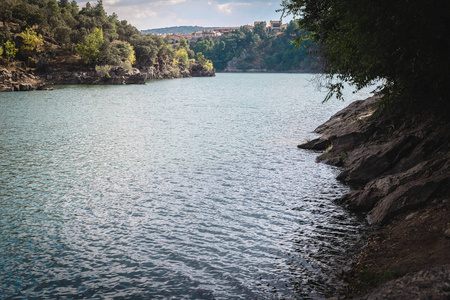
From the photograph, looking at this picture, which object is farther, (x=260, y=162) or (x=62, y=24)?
(x=62, y=24)

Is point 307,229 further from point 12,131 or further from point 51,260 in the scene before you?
point 12,131

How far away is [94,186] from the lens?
2409 centimetres

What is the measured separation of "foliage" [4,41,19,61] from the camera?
4883 inches

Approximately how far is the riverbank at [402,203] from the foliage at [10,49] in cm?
12818

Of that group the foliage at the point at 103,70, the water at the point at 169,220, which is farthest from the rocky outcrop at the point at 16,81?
the water at the point at 169,220

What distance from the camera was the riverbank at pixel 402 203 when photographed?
10.3 meters

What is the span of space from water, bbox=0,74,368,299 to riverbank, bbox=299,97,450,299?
3.75ft

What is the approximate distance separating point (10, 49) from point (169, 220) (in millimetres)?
132284

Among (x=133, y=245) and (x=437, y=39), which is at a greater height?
(x=437, y=39)

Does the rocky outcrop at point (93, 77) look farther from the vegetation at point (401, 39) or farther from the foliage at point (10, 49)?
the vegetation at point (401, 39)

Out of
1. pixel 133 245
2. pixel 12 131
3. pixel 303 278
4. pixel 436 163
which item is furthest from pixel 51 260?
pixel 12 131

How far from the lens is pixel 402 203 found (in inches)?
632

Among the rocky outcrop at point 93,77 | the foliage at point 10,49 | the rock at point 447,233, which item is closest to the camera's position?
the rock at point 447,233

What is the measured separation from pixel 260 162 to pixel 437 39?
17.2m
